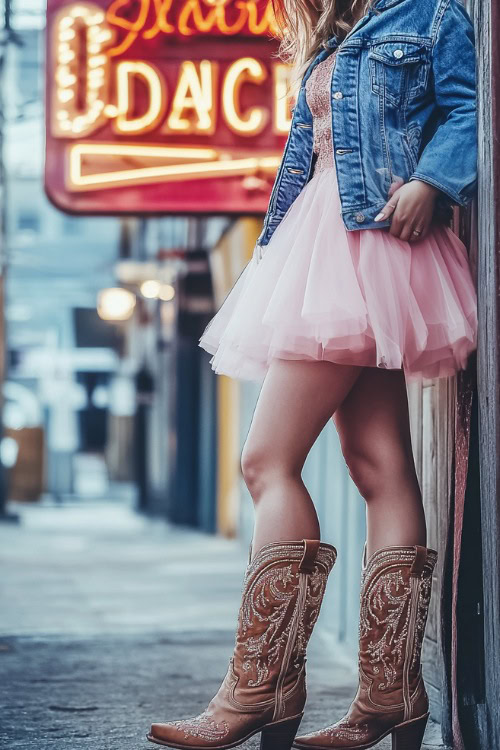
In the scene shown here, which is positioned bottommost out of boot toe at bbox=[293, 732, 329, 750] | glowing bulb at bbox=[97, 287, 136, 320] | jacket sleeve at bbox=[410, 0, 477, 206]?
boot toe at bbox=[293, 732, 329, 750]

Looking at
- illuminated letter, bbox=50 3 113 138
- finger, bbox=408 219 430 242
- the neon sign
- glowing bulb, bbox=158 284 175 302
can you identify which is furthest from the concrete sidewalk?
glowing bulb, bbox=158 284 175 302

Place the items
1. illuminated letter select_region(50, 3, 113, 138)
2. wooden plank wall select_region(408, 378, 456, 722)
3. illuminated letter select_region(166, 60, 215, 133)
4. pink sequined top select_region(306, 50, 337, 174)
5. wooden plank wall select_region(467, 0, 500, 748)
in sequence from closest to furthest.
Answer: wooden plank wall select_region(467, 0, 500, 748) → pink sequined top select_region(306, 50, 337, 174) → wooden plank wall select_region(408, 378, 456, 722) → illuminated letter select_region(50, 3, 113, 138) → illuminated letter select_region(166, 60, 215, 133)

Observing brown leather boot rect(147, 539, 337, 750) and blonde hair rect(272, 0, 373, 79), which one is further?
blonde hair rect(272, 0, 373, 79)

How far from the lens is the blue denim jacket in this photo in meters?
2.09

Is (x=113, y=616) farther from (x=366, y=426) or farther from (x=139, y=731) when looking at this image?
(x=366, y=426)

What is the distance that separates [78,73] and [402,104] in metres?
4.08

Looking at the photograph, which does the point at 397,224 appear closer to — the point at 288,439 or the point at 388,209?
the point at 388,209

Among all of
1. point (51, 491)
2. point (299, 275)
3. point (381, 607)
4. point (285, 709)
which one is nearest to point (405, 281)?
point (299, 275)

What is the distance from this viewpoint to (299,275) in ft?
6.90

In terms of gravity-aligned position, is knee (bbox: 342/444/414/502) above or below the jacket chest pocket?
below

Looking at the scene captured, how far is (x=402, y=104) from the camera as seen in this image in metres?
2.15

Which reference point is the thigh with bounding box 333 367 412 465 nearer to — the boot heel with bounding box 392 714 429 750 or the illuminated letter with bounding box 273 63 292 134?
the boot heel with bounding box 392 714 429 750

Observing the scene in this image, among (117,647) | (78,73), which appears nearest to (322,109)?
(117,647)

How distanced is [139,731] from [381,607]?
2.69 ft
